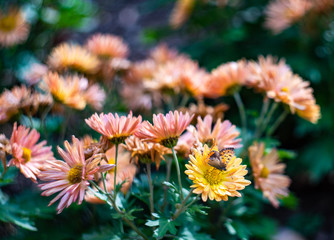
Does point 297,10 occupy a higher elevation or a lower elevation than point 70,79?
higher

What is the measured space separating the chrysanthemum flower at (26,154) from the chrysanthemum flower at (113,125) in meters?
0.20

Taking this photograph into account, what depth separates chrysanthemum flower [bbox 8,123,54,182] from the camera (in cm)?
90

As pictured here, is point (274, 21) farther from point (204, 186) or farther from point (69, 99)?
point (204, 186)

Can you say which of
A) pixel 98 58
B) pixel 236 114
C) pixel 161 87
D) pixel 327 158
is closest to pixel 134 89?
pixel 98 58

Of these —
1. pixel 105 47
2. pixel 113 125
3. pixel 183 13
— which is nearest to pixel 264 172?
pixel 113 125

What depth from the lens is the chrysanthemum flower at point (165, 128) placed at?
0.82m

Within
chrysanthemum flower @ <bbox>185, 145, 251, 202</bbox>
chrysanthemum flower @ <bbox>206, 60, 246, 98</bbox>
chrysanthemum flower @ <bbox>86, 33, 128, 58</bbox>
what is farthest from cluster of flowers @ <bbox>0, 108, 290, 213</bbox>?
chrysanthemum flower @ <bbox>86, 33, 128, 58</bbox>

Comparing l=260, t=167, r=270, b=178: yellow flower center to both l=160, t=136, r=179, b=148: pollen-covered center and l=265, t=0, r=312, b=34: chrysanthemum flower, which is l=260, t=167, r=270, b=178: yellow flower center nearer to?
l=160, t=136, r=179, b=148: pollen-covered center

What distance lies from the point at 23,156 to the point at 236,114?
145cm

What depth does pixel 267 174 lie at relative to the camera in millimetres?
1062

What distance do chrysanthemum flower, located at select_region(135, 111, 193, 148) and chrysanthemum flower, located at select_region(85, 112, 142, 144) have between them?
24 mm

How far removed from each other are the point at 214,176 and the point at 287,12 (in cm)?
143

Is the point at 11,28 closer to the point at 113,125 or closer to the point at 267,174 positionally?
the point at 113,125

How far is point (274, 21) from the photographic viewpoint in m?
1.94
